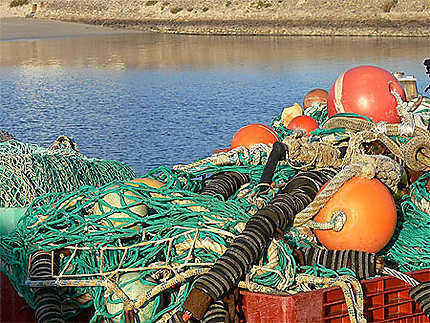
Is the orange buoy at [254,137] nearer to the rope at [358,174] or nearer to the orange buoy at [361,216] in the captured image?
the rope at [358,174]

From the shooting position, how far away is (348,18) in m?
38.2

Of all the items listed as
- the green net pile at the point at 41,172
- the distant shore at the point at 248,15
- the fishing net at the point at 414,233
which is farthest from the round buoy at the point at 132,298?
the distant shore at the point at 248,15

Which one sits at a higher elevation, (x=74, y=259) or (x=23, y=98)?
(x=74, y=259)

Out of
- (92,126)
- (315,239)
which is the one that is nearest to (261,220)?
(315,239)

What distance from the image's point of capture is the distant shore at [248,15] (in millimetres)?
36188

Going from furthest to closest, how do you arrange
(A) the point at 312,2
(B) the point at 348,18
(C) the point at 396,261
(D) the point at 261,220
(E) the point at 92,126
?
(A) the point at 312,2, (B) the point at 348,18, (E) the point at 92,126, (C) the point at 396,261, (D) the point at 261,220

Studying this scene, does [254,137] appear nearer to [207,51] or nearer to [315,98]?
[315,98]

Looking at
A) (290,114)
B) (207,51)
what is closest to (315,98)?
(290,114)

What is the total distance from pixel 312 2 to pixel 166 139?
31.8m

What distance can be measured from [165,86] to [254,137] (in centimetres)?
1344

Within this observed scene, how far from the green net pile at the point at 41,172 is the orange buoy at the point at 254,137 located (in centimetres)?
97

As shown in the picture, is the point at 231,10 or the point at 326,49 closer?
the point at 326,49

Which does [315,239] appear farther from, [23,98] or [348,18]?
[348,18]

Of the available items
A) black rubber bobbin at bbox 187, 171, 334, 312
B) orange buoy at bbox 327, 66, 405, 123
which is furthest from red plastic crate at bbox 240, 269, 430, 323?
orange buoy at bbox 327, 66, 405, 123
